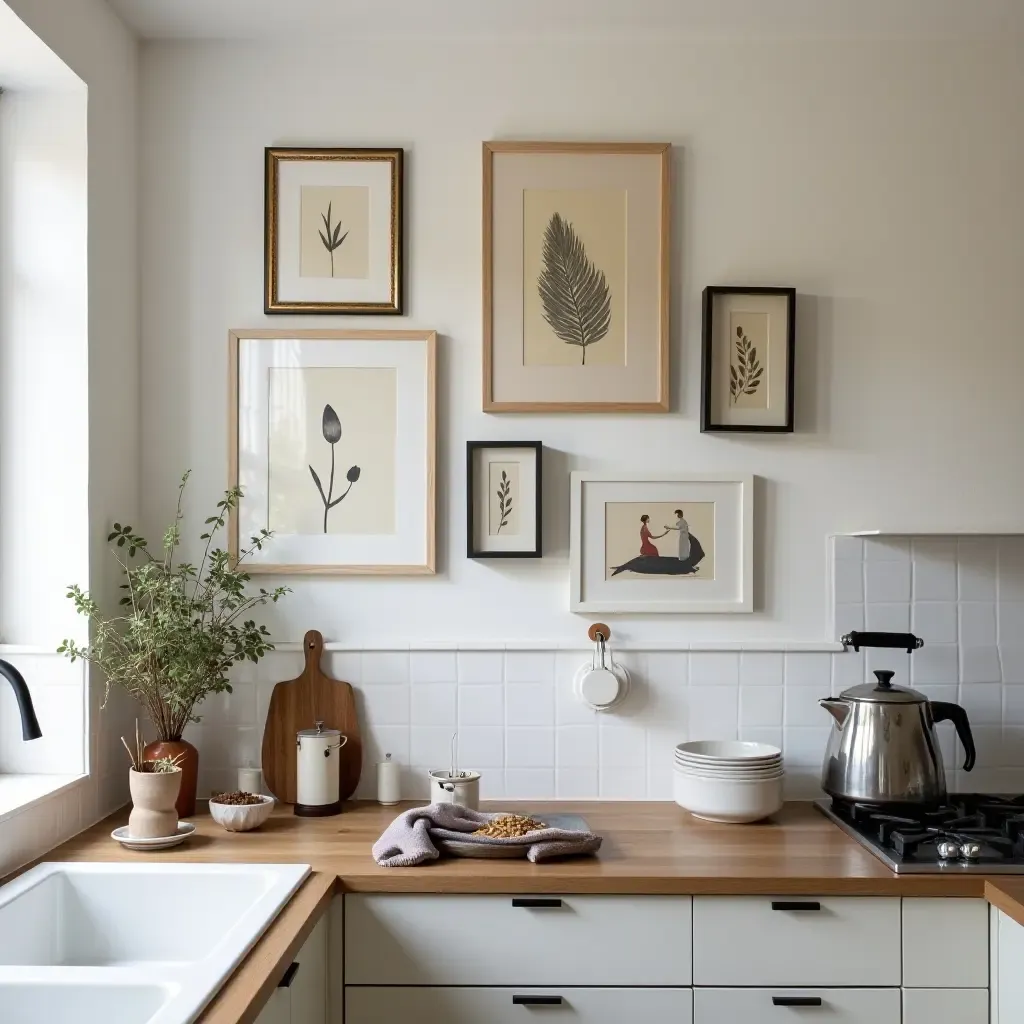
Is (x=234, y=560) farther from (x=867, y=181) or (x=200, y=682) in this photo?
(x=867, y=181)

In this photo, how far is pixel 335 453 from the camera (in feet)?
8.65

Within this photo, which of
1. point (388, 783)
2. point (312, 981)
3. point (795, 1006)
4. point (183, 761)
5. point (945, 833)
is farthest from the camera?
point (388, 783)

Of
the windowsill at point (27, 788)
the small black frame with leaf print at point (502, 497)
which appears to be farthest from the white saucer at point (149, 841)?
the small black frame with leaf print at point (502, 497)

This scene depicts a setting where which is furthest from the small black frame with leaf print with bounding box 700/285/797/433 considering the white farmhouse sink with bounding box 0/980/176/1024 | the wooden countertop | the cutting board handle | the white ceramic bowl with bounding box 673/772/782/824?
the white farmhouse sink with bounding box 0/980/176/1024

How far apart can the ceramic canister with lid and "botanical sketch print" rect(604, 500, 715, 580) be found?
0.76 metres

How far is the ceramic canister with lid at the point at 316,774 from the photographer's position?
8.00ft

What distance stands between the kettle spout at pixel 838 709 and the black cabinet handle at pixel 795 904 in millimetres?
507

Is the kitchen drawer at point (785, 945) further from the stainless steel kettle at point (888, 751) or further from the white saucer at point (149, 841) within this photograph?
the white saucer at point (149, 841)

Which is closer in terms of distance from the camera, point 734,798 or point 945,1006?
point 945,1006

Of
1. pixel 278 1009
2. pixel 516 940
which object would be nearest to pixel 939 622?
pixel 516 940

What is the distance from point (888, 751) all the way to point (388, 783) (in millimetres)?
1114

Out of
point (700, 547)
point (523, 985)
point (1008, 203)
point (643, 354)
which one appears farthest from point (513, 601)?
point (1008, 203)

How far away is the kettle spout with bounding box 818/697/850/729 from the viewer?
2.42 meters

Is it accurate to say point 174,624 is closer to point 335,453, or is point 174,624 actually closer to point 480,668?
point 335,453
